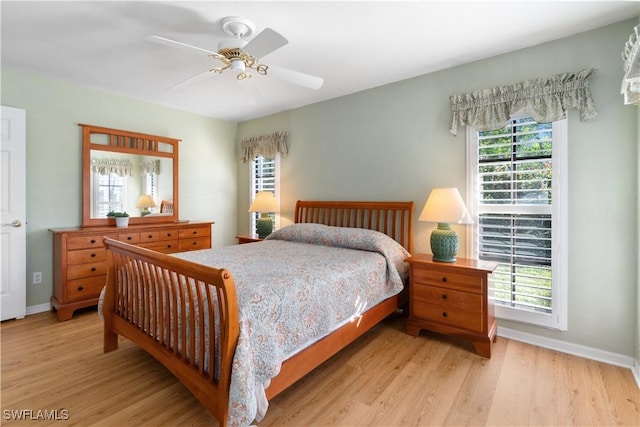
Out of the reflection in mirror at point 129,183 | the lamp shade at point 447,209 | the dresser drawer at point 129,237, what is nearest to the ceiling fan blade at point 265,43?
the lamp shade at point 447,209

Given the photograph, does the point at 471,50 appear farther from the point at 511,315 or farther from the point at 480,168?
the point at 511,315

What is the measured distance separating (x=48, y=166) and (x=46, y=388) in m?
2.45

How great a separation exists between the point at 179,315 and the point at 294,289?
678 millimetres

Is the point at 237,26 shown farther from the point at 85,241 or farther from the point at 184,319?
the point at 85,241

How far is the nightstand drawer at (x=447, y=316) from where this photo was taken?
241 cm

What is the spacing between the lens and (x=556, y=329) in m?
2.51

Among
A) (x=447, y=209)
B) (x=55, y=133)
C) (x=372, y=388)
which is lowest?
(x=372, y=388)

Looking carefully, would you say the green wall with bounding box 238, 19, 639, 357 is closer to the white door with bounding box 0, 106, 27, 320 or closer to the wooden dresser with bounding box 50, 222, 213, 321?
the wooden dresser with bounding box 50, 222, 213, 321

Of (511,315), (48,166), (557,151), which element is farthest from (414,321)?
(48,166)

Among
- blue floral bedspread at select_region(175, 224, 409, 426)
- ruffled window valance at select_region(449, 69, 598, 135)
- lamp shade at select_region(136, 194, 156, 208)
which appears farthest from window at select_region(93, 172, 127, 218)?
ruffled window valance at select_region(449, 69, 598, 135)

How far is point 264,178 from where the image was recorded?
4812mm

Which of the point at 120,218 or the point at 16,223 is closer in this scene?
the point at 16,223

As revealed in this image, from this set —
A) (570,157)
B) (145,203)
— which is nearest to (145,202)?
(145,203)

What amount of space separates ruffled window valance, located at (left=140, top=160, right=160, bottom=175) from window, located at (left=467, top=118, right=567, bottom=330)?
3811 mm
